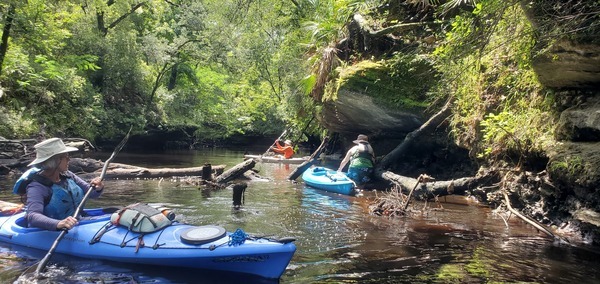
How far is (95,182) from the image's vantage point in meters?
5.74

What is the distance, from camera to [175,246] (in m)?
4.76

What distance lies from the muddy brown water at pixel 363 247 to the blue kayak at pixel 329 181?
69 cm

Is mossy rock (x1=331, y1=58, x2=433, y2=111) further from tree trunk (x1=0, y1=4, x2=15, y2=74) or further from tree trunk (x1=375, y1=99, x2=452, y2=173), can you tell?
tree trunk (x1=0, y1=4, x2=15, y2=74)

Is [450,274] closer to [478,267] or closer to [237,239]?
[478,267]

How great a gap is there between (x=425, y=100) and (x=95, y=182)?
27.7 feet

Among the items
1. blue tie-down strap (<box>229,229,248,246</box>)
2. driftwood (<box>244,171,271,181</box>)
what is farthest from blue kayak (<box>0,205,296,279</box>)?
driftwood (<box>244,171,271,181</box>)

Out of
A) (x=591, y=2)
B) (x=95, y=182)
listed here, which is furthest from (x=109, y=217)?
(x=591, y=2)

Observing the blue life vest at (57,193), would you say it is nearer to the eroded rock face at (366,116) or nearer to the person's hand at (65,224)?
the person's hand at (65,224)

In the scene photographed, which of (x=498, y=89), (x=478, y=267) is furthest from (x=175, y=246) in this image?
(x=498, y=89)

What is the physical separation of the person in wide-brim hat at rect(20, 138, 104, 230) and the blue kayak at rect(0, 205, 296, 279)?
1.08 feet

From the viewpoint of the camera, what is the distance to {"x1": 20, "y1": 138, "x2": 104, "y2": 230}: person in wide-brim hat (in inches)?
196

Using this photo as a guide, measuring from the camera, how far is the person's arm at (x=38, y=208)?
4.96 metres

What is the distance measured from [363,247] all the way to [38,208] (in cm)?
394

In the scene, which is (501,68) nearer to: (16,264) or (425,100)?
(425,100)
